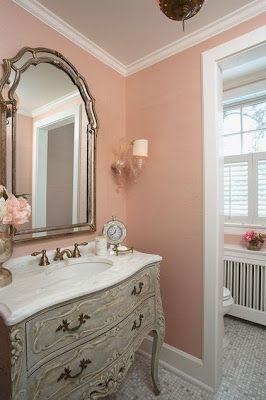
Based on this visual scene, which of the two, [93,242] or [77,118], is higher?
[77,118]

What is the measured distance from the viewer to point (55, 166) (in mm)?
1485

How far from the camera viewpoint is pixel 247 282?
2.24 m

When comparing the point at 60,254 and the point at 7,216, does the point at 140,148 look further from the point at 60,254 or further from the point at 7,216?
the point at 7,216

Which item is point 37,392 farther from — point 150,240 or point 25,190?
point 150,240

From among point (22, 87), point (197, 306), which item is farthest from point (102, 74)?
point (197, 306)

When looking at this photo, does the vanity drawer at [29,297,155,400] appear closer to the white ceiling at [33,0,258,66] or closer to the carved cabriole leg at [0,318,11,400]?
the carved cabriole leg at [0,318,11,400]

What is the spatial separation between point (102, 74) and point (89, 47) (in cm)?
20

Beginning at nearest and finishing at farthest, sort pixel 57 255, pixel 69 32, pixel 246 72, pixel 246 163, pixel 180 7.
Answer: pixel 180 7 → pixel 57 255 → pixel 69 32 → pixel 246 72 → pixel 246 163

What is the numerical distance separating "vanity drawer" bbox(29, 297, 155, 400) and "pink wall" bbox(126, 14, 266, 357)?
53 centimetres

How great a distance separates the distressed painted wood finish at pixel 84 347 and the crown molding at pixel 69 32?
164 centimetres

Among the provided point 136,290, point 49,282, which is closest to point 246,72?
point 136,290

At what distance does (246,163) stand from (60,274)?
7.27 feet

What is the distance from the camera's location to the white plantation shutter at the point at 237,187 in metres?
2.49

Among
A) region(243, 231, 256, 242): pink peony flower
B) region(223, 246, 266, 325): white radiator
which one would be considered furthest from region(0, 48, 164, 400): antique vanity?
region(243, 231, 256, 242): pink peony flower
